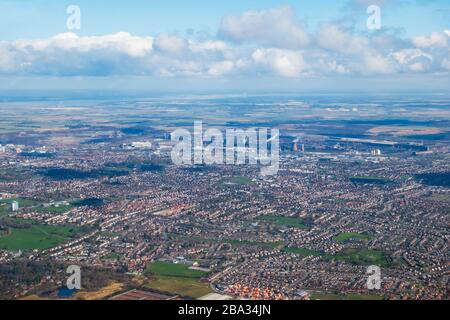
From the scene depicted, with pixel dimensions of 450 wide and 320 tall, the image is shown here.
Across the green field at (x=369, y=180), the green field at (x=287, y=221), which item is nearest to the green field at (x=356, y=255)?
the green field at (x=287, y=221)

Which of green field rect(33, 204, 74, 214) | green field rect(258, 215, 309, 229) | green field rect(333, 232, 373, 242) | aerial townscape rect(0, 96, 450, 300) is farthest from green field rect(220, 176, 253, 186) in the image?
green field rect(333, 232, 373, 242)

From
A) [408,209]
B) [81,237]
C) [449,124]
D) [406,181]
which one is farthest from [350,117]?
[81,237]

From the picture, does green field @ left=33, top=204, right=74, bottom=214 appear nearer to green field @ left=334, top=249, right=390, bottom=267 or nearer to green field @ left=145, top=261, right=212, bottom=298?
green field @ left=145, top=261, right=212, bottom=298

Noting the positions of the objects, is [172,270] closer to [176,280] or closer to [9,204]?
[176,280]

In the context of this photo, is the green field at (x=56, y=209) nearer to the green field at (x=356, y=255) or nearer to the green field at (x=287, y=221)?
the green field at (x=287, y=221)

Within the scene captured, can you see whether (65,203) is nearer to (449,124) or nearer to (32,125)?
(32,125)

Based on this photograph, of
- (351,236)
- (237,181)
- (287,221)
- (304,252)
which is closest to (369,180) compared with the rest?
(237,181)

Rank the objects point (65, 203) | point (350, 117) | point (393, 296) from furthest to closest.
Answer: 1. point (350, 117)
2. point (65, 203)
3. point (393, 296)
